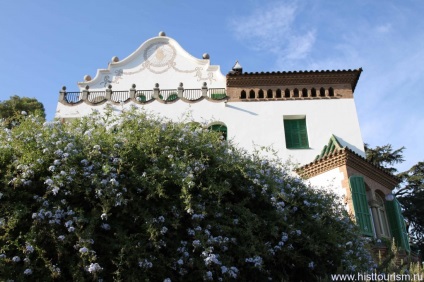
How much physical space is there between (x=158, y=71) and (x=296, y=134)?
671 cm

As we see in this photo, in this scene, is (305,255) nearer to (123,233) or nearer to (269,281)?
(269,281)

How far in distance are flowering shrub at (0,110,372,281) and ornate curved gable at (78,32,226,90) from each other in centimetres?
1170

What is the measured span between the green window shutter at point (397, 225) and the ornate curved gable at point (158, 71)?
838 cm

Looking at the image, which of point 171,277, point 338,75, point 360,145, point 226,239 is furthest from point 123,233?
point 338,75

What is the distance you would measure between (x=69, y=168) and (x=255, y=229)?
2862mm

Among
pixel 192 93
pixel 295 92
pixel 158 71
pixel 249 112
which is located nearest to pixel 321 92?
pixel 295 92

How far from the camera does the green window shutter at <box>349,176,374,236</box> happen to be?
1286cm

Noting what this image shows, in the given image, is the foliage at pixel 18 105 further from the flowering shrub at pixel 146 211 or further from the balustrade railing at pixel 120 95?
the flowering shrub at pixel 146 211

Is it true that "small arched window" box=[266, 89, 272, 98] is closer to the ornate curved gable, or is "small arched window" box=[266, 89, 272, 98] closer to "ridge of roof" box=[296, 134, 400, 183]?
the ornate curved gable

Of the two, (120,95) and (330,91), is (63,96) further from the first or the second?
(330,91)

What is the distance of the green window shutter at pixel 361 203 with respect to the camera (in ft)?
42.2

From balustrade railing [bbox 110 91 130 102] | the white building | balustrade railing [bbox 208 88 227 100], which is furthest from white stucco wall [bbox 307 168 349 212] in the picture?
balustrade railing [bbox 110 91 130 102]

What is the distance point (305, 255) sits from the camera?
23.4ft

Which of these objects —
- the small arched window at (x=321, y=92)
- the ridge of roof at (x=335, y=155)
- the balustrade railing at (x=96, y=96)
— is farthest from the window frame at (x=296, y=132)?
the balustrade railing at (x=96, y=96)
